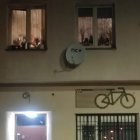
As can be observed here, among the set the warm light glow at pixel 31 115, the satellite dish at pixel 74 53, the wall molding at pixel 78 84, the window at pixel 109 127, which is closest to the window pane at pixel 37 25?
the satellite dish at pixel 74 53

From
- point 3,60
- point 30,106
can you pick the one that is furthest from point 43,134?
point 3,60

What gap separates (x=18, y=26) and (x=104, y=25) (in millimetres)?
2876

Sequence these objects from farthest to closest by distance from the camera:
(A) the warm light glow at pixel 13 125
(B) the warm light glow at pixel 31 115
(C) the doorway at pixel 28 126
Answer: (C) the doorway at pixel 28 126 → (B) the warm light glow at pixel 31 115 → (A) the warm light glow at pixel 13 125

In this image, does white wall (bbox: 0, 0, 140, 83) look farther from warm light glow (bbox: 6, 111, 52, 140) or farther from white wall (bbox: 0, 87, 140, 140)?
warm light glow (bbox: 6, 111, 52, 140)

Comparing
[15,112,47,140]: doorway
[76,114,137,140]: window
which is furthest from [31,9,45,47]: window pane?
[76,114,137,140]: window

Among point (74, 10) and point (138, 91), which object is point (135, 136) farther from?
point (74, 10)

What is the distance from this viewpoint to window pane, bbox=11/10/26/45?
68.4 ft

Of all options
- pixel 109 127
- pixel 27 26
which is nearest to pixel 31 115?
pixel 109 127

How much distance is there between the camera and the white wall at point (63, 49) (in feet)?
66.7

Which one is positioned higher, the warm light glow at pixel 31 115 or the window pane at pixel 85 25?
the window pane at pixel 85 25

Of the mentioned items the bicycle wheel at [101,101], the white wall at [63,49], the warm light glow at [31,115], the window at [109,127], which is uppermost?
the white wall at [63,49]

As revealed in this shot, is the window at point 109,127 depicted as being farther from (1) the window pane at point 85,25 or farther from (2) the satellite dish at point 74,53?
(1) the window pane at point 85,25

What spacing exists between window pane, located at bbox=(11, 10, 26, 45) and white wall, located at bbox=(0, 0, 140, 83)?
0.43 m

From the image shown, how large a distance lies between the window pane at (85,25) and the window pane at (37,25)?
1238 millimetres
